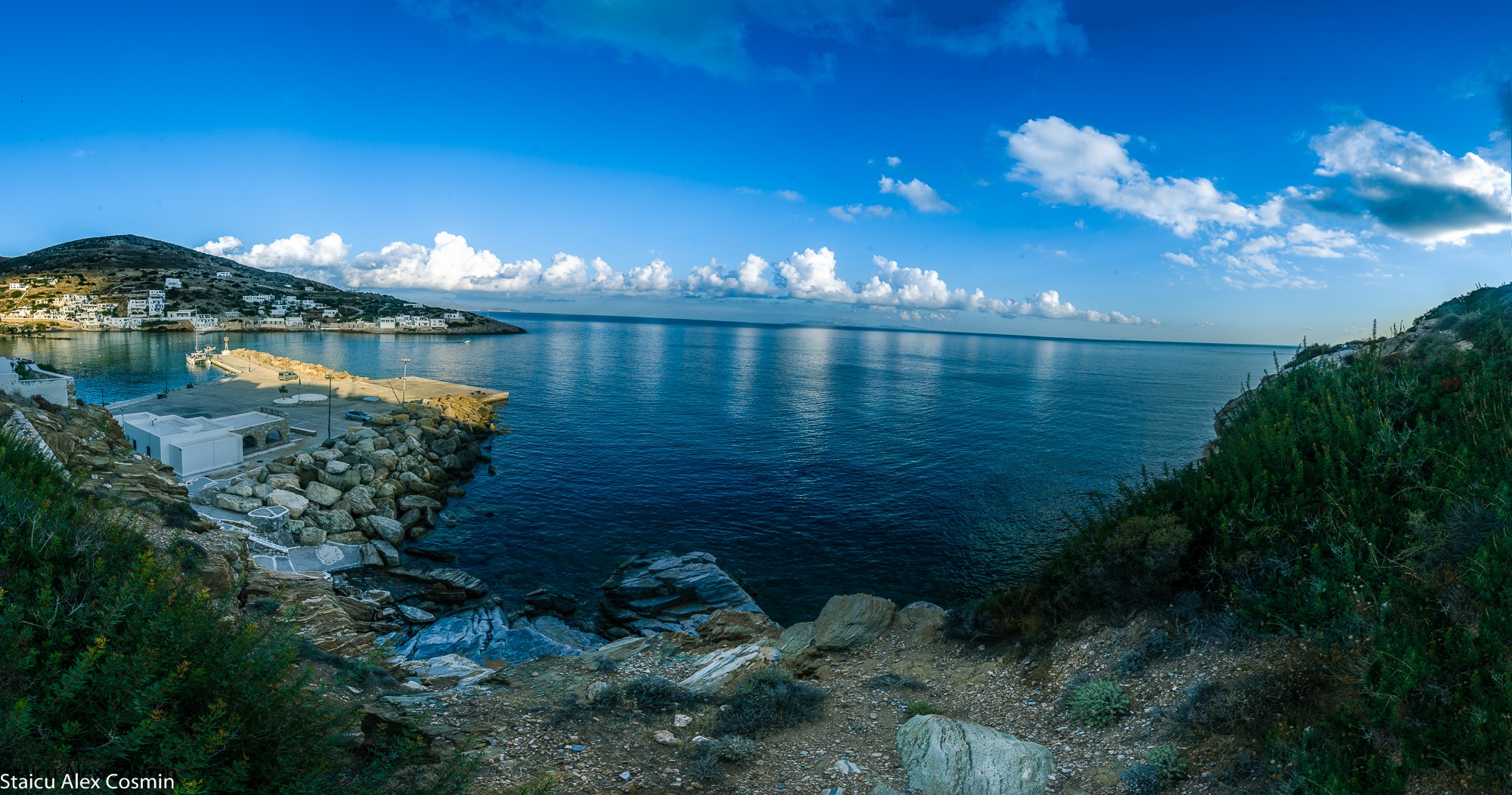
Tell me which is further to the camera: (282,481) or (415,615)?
(282,481)

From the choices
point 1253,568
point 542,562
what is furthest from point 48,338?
point 1253,568

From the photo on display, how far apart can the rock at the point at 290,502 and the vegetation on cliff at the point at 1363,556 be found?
1029 inches

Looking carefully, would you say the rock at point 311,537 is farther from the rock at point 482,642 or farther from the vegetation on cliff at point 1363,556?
the vegetation on cliff at point 1363,556

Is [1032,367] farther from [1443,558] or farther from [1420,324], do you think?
[1443,558]

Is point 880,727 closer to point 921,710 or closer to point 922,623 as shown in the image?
point 921,710

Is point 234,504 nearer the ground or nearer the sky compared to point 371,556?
nearer the sky

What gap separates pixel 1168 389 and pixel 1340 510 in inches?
3636

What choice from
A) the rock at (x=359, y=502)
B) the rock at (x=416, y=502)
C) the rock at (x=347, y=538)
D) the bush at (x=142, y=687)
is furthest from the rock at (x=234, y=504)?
the bush at (x=142, y=687)

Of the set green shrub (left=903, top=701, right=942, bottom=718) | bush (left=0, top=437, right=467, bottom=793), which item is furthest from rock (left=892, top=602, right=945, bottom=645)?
bush (left=0, top=437, right=467, bottom=793)

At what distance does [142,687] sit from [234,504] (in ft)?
80.8

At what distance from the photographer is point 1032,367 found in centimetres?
12431


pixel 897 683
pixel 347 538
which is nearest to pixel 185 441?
pixel 347 538

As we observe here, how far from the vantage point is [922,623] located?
1397cm

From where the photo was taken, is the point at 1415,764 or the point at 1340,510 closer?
the point at 1415,764
